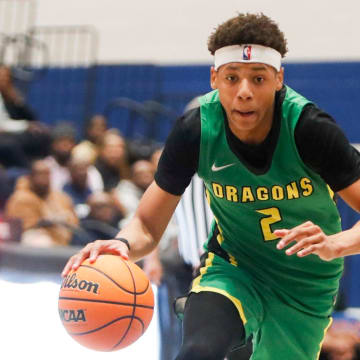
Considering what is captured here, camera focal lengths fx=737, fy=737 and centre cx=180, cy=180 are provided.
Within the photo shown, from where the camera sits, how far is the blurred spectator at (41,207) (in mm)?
6512

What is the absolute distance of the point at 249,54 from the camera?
3.10 m

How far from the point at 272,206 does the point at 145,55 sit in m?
8.55

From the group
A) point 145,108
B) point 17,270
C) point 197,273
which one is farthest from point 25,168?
point 197,273

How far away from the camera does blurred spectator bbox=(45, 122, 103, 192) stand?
28.0 ft

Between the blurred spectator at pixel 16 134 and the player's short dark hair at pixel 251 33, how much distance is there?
6049mm

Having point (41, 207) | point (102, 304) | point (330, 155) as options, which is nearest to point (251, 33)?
point (330, 155)

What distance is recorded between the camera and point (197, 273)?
11.8ft

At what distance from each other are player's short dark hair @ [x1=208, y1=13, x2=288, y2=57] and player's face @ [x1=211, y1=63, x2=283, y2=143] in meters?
0.11

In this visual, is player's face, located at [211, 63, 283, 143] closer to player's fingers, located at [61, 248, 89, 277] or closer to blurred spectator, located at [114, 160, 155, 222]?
player's fingers, located at [61, 248, 89, 277]

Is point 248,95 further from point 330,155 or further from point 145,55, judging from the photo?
point 145,55

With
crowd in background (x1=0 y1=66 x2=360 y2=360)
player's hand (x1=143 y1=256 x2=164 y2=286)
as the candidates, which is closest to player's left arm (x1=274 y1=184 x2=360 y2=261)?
crowd in background (x1=0 y1=66 x2=360 y2=360)

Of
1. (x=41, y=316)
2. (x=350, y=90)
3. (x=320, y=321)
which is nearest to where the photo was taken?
(x=320, y=321)

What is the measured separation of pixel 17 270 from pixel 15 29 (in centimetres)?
779

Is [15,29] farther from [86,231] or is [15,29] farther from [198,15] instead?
[86,231]
